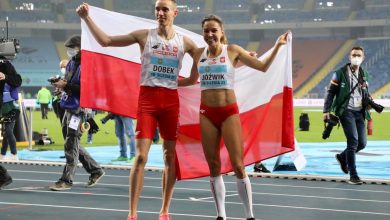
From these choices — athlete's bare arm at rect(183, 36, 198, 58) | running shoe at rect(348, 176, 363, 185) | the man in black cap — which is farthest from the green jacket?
athlete's bare arm at rect(183, 36, 198, 58)

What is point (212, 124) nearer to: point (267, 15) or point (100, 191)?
point (100, 191)

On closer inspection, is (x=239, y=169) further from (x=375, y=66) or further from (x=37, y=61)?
(x=37, y=61)

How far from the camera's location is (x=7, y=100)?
10961 millimetres

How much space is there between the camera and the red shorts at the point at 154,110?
236 inches

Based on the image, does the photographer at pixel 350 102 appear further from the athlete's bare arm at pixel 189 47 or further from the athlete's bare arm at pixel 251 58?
the athlete's bare arm at pixel 189 47

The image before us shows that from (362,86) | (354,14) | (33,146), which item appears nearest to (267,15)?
(354,14)

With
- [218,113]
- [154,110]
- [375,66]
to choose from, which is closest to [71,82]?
[154,110]

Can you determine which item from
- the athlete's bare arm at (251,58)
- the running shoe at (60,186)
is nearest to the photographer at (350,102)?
the running shoe at (60,186)

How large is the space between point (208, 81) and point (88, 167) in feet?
12.5

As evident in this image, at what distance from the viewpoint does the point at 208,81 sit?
20.1ft

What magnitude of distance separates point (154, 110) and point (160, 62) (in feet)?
1.36

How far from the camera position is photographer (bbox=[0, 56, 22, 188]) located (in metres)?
8.47

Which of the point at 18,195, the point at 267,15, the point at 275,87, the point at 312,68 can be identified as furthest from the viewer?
the point at 267,15

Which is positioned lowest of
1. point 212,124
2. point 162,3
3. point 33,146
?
point 33,146
